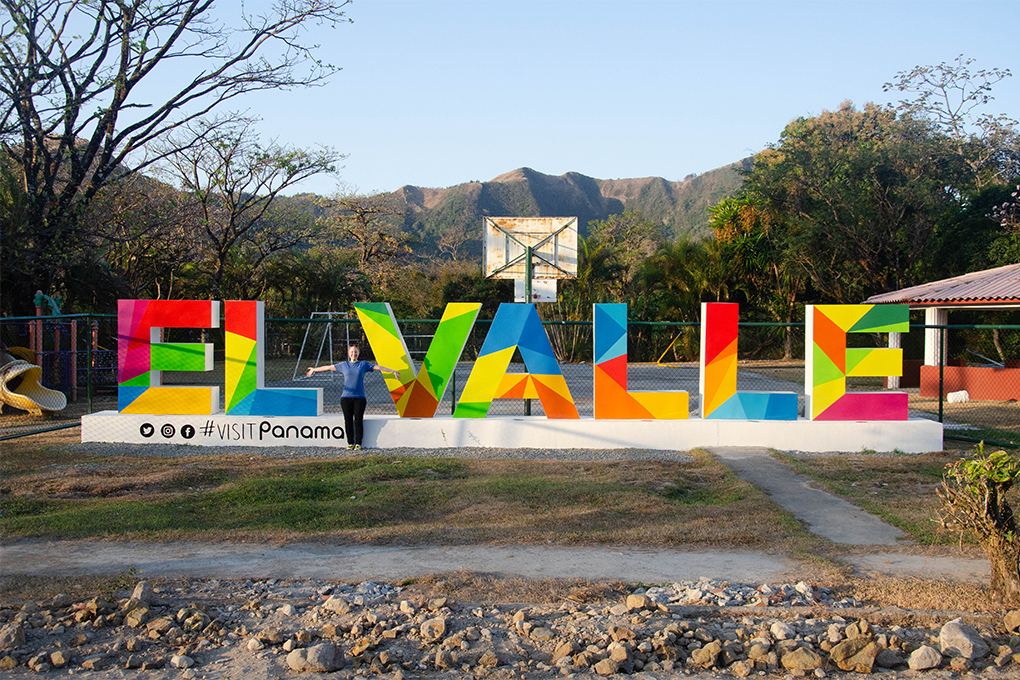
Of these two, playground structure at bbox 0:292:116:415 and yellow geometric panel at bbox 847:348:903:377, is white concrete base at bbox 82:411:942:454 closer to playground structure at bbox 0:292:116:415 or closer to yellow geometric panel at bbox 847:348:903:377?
yellow geometric panel at bbox 847:348:903:377

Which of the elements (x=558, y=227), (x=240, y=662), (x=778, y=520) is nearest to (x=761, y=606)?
(x=778, y=520)

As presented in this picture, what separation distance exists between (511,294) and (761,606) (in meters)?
29.8

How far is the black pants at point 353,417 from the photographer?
34.8 feet

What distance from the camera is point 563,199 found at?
97188mm

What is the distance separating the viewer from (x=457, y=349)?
11211 millimetres

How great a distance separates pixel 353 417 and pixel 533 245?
36.8 feet

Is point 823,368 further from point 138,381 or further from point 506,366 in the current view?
point 138,381

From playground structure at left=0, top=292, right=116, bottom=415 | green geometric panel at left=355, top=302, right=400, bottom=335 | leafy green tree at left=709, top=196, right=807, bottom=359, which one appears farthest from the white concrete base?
leafy green tree at left=709, top=196, right=807, bottom=359

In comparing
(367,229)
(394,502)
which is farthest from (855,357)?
(367,229)

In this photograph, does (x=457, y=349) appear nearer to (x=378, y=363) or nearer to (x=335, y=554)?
(x=378, y=363)

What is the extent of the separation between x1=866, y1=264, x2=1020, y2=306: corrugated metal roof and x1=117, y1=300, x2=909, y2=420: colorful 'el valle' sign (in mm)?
9005

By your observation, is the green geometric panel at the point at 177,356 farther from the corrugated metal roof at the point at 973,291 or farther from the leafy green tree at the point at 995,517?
the corrugated metal roof at the point at 973,291

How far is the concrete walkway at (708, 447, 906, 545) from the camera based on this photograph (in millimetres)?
6641

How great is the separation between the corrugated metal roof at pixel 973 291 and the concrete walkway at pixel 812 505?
446 inches
